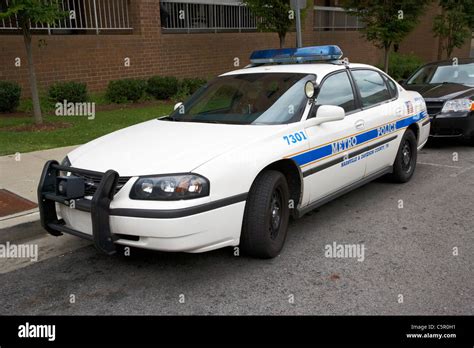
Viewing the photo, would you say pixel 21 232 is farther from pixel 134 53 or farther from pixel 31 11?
pixel 134 53

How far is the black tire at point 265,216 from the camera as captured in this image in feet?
A: 12.4

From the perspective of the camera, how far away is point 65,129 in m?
9.06

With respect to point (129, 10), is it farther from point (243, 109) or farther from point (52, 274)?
point (52, 274)

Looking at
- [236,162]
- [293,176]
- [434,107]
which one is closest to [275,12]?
[434,107]

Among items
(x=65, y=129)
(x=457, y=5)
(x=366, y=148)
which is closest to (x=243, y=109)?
(x=366, y=148)

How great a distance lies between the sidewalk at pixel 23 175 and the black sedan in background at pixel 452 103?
6017 millimetres

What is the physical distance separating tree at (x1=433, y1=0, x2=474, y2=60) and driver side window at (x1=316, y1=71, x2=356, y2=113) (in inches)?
578

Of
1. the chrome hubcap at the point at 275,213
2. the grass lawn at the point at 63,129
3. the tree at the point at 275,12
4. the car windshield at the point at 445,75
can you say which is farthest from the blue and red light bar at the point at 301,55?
the tree at the point at 275,12

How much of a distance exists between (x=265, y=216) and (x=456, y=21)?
16896 mm

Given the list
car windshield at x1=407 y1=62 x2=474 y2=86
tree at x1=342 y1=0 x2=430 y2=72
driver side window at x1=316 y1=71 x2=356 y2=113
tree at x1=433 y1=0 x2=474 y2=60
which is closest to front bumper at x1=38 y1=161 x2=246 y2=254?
driver side window at x1=316 y1=71 x2=356 y2=113

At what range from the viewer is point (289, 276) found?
3783 millimetres

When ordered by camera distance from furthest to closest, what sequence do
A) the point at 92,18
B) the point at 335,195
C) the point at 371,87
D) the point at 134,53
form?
the point at 134,53, the point at 92,18, the point at 371,87, the point at 335,195

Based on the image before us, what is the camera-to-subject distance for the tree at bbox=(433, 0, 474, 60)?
17469 mm

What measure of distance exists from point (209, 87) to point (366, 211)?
219 centimetres
